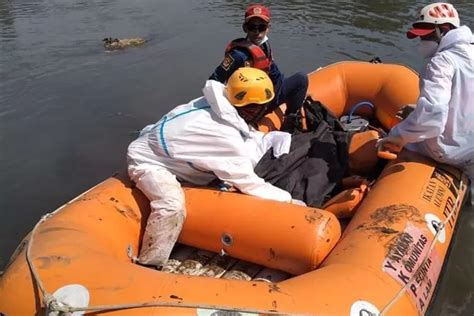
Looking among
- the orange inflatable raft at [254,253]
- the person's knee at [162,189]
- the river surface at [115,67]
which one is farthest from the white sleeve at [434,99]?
the person's knee at [162,189]

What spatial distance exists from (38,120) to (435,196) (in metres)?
5.17

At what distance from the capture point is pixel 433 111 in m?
3.17

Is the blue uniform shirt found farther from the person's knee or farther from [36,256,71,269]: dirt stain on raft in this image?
[36,256,71,269]: dirt stain on raft

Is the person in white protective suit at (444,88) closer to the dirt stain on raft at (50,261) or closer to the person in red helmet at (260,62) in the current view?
the person in red helmet at (260,62)

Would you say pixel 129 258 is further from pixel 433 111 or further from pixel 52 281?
Result: pixel 433 111

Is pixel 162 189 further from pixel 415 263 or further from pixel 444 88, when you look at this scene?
pixel 444 88

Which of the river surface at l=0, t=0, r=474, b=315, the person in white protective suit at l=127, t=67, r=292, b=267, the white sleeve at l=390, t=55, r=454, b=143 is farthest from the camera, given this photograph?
the river surface at l=0, t=0, r=474, b=315

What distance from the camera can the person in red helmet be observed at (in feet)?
13.5

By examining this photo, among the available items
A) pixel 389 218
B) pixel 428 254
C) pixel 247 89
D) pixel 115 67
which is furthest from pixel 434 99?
pixel 115 67

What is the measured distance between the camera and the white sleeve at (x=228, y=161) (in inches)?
118

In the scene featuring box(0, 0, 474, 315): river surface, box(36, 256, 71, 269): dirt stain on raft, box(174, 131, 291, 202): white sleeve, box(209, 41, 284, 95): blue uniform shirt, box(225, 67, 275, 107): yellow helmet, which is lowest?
box(0, 0, 474, 315): river surface

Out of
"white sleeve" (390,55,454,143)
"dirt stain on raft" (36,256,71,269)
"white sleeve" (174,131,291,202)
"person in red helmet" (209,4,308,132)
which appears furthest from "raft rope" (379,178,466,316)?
"person in red helmet" (209,4,308,132)

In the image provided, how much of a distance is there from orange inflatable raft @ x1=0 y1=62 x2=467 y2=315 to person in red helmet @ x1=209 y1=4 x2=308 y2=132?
0.93m

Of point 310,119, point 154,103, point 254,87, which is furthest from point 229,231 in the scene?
point 154,103
